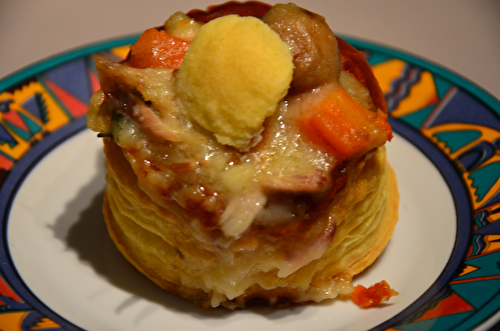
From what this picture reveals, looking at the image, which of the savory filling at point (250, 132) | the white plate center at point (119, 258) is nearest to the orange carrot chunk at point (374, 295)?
the white plate center at point (119, 258)

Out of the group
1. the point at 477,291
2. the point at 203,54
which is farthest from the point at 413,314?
the point at 203,54

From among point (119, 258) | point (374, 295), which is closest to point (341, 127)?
point (374, 295)

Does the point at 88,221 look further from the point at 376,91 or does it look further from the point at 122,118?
the point at 376,91

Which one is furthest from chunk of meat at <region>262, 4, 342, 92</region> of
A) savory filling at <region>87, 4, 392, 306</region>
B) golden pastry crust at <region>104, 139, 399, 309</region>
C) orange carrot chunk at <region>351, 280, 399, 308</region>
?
orange carrot chunk at <region>351, 280, 399, 308</region>

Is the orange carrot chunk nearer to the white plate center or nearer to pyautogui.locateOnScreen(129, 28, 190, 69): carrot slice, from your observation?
the white plate center

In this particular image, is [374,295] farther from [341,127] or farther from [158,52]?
[158,52]

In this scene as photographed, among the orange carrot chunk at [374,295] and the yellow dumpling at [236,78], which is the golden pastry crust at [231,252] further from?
the yellow dumpling at [236,78]
